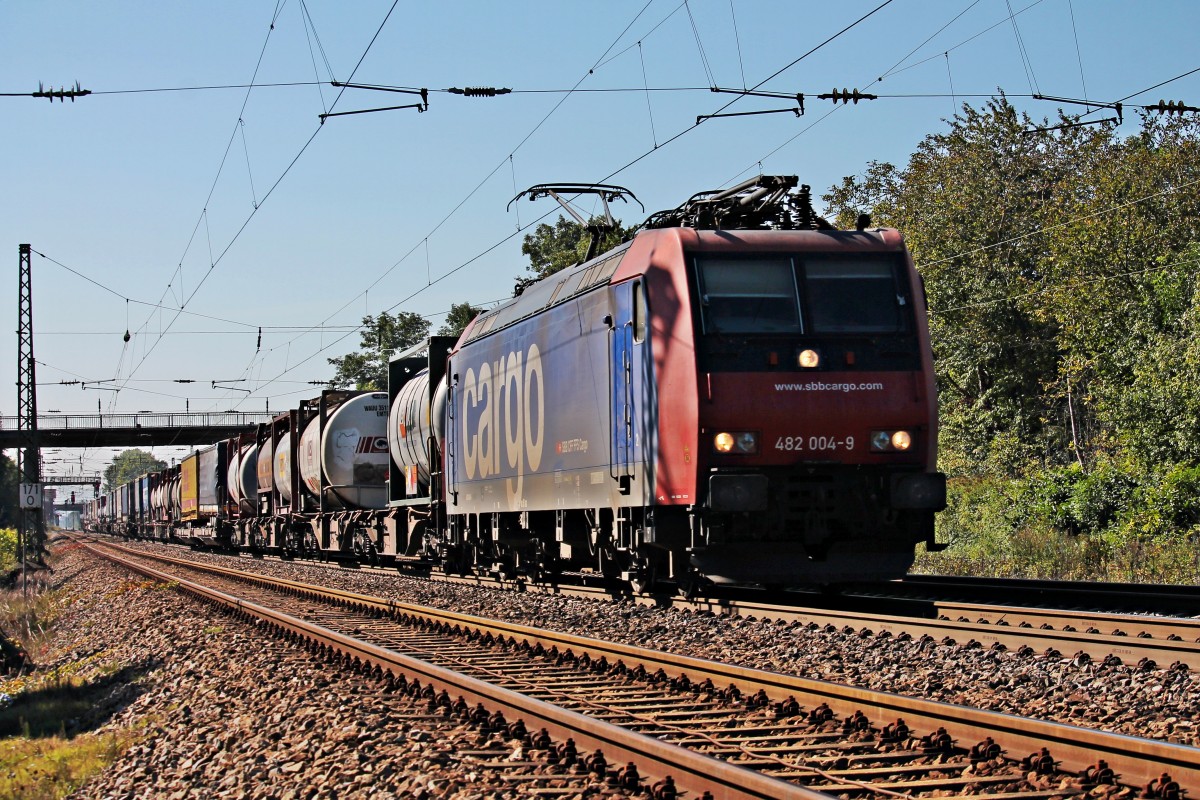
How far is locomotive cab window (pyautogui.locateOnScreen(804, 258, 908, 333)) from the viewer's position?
1209 cm

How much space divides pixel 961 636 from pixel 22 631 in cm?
1711

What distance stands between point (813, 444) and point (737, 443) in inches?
29.1

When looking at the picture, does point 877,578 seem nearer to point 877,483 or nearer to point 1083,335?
→ point 877,483

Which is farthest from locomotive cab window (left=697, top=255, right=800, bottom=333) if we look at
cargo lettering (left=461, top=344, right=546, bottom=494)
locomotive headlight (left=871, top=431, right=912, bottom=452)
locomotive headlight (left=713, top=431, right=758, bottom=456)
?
cargo lettering (left=461, top=344, right=546, bottom=494)

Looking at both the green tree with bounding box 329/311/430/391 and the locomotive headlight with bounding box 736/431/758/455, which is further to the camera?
the green tree with bounding box 329/311/430/391

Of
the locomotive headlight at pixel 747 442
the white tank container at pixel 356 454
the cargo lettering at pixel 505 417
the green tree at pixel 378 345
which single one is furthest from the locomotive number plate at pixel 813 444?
the green tree at pixel 378 345

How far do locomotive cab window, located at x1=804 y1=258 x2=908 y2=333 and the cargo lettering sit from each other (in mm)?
4228

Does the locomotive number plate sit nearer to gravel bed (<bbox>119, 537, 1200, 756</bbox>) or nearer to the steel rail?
gravel bed (<bbox>119, 537, 1200, 756</bbox>)

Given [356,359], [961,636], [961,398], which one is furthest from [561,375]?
[356,359]

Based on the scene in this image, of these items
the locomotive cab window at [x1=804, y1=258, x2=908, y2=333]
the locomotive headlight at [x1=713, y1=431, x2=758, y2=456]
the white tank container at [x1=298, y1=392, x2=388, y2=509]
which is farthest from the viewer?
the white tank container at [x1=298, y1=392, x2=388, y2=509]

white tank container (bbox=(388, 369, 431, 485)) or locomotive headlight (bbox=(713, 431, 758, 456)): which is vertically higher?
white tank container (bbox=(388, 369, 431, 485))

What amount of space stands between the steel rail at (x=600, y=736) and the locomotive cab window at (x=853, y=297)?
5164 mm

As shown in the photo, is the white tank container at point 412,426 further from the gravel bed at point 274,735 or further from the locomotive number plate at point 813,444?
the locomotive number plate at point 813,444

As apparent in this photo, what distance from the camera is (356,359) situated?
88.4 metres
